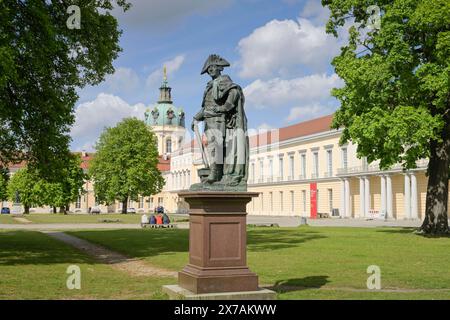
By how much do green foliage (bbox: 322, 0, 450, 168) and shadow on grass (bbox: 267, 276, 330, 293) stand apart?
40.6ft

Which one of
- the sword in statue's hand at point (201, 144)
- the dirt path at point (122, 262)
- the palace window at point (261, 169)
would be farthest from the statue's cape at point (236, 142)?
the palace window at point (261, 169)

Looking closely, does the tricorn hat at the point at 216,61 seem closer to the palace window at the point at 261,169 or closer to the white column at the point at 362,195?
the white column at the point at 362,195

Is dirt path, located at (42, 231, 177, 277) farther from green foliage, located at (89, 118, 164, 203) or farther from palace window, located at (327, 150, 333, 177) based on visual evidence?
green foliage, located at (89, 118, 164, 203)

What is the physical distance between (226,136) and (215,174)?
0.66 metres

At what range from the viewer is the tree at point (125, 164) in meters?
68.7

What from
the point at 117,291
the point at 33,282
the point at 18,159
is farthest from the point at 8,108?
the point at 117,291

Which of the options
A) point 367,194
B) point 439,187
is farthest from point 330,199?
point 439,187

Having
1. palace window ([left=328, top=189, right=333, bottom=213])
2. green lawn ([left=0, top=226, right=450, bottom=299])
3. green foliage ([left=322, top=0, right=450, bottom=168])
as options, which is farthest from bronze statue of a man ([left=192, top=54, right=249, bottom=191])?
palace window ([left=328, top=189, right=333, bottom=213])

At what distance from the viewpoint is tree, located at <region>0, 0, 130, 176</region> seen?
15289 millimetres

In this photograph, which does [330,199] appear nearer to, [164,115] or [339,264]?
[339,264]

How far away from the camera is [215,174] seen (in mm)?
8539

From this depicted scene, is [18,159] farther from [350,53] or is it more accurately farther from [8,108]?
[350,53]

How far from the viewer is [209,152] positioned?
8.69 metres
